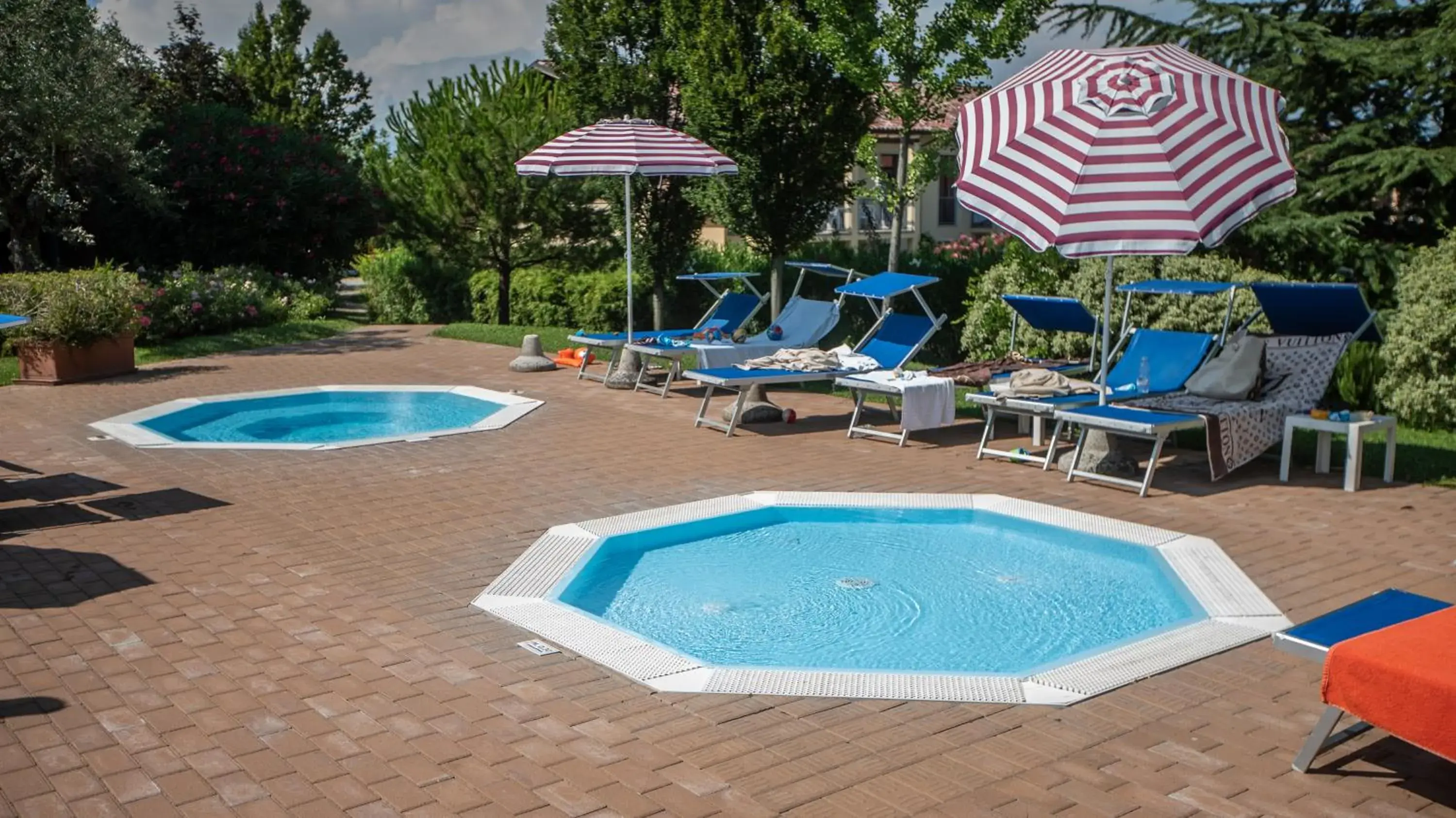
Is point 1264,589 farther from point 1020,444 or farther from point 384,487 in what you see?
point 384,487

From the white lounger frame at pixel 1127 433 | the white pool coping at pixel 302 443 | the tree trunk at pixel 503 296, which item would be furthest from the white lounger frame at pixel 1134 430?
the tree trunk at pixel 503 296

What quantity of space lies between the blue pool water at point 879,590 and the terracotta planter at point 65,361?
34.7ft

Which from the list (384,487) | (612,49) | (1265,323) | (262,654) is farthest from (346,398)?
(1265,323)

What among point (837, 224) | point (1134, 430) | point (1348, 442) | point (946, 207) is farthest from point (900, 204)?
point (946, 207)

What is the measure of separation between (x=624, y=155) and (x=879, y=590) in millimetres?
7766

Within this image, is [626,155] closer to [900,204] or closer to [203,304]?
[900,204]

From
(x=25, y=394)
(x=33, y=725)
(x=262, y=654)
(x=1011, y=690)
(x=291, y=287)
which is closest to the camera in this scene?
(x=33, y=725)

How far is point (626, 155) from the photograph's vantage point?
13508 millimetres

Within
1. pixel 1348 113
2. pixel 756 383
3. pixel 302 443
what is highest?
pixel 1348 113

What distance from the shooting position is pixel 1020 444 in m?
11.0

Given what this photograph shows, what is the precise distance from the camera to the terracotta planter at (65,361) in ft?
48.9

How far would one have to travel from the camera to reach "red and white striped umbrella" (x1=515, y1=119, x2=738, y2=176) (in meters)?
13.4

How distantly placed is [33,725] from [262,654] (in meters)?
1.03

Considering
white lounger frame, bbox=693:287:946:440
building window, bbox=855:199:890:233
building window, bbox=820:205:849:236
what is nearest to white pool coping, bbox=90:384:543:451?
white lounger frame, bbox=693:287:946:440
